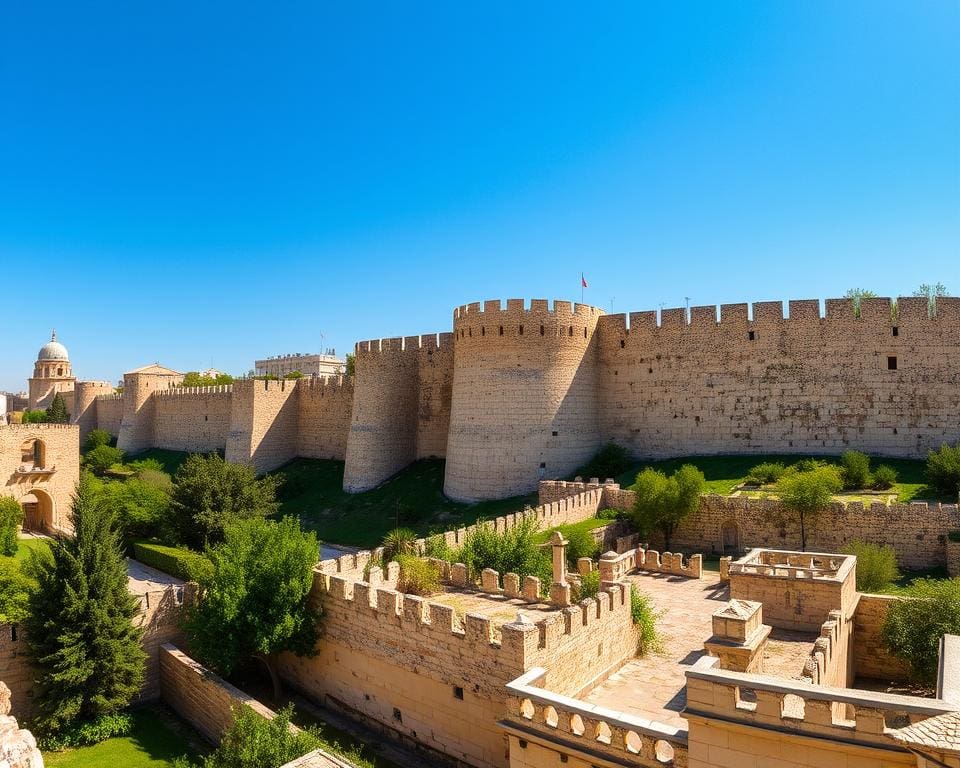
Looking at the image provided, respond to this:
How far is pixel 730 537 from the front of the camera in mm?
18859

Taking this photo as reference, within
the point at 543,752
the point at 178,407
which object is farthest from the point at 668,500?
the point at 178,407

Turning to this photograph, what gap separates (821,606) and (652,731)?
17.5 feet

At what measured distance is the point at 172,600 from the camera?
13.9m

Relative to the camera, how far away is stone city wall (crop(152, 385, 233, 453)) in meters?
41.7

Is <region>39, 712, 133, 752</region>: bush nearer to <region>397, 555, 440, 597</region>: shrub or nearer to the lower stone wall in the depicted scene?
<region>397, 555, 440, 597</region>: shrub

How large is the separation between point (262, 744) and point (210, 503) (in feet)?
49.9

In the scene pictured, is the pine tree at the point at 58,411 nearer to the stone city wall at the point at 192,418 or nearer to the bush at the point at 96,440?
the bush at the point at 96,440

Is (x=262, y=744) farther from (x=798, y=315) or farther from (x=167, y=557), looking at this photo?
(x=798, y=315)

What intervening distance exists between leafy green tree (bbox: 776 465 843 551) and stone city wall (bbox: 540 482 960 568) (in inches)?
6.1

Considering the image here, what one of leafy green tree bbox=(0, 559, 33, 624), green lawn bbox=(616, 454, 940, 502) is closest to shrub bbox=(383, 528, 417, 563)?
leafy green tree bbox=(0, 559, 33, 624)

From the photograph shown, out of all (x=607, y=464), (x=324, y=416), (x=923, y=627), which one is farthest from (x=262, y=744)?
(x=324, y=416)

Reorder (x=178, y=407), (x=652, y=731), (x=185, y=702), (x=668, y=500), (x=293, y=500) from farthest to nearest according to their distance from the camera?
1. (x=178, y=407)
2. (x=293, y=500)
3. (x=668, y=500)
4. (x=185, y=702)
5. (x=652, y=731)

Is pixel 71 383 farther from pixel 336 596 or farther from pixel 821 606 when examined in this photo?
pixel 821 606

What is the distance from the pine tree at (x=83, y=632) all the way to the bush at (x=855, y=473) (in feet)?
65.2
